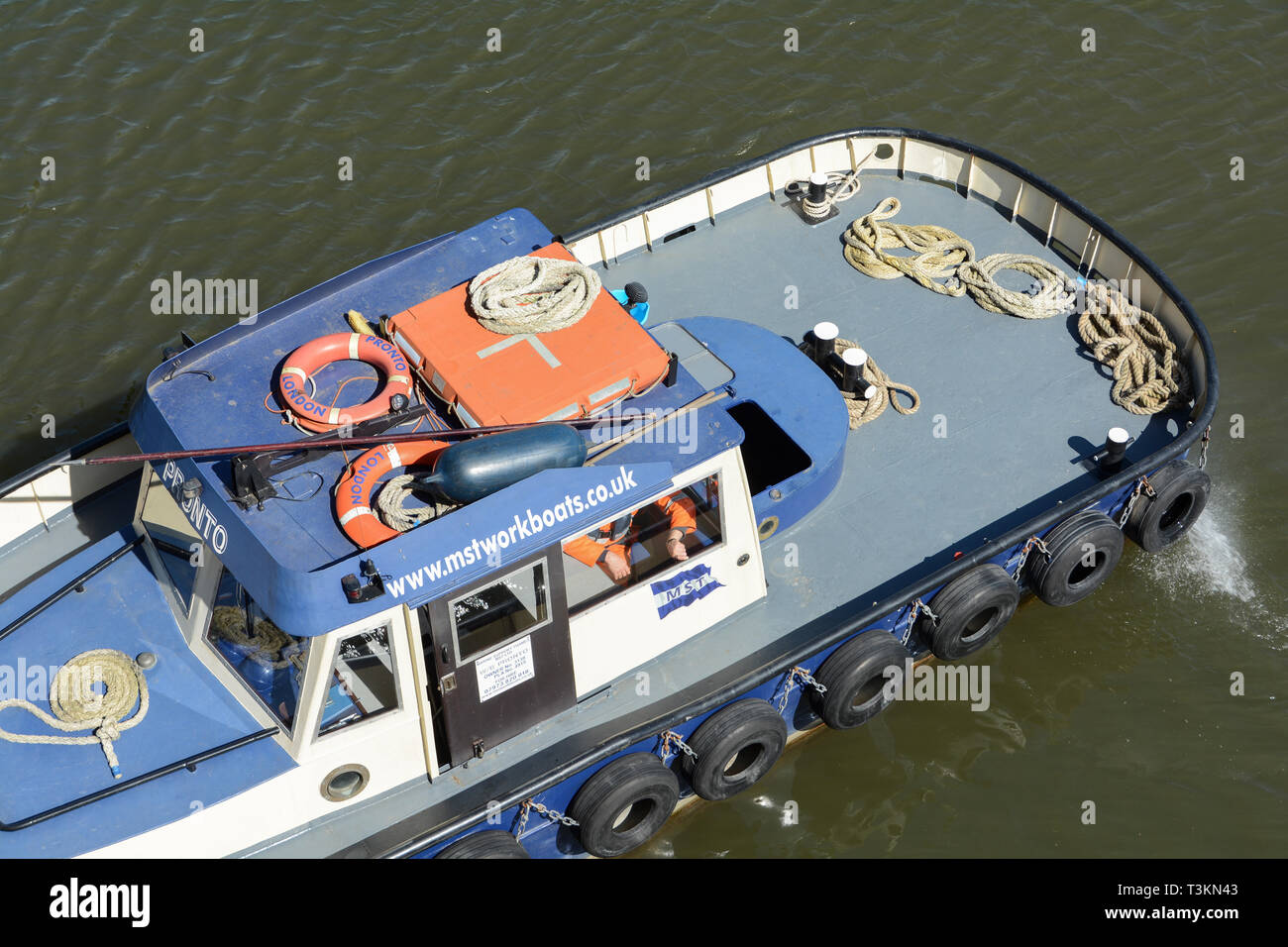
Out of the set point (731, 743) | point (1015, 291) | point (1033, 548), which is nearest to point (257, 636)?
point (731, 743)

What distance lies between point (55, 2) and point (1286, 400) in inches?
532

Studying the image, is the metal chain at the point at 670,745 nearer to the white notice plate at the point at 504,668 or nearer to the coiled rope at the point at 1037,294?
the white notice plate at the point at 504,668

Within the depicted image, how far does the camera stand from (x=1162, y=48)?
16.5m

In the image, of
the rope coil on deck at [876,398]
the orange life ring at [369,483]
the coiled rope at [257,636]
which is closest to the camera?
the orange life ring at [369,483]

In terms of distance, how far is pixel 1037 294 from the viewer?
38.2 ft

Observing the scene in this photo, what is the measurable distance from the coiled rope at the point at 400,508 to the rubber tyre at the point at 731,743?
223 cm

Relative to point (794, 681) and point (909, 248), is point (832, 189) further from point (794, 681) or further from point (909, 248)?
point (794, 681)

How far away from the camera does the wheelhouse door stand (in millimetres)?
8516

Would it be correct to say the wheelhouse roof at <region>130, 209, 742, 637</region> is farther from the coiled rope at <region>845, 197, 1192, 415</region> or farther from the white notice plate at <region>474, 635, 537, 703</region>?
the coiled rope at <region>845, 197, 1192, 415</region>

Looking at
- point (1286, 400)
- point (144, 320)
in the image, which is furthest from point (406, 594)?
point (1286, 400)

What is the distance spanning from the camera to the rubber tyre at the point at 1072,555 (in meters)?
10.2

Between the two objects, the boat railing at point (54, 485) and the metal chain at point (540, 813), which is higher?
the boat railing at point (54, 485)

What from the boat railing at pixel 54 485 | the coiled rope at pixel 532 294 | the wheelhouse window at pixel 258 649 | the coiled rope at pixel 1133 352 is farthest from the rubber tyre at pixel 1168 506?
the boat railing at pixel 54 485

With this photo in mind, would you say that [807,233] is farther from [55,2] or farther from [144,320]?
[55,2]
